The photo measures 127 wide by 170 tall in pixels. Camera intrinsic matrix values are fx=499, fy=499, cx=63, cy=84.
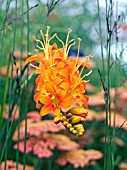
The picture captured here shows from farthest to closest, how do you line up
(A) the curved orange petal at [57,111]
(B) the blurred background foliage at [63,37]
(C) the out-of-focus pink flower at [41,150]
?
(B) the blurred background foliage at [63,37] → (C) the out-of-focus pink flower at [41,150] → (A) the curved orange petal at [57,111]

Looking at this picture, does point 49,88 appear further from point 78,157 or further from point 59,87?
point 78,157

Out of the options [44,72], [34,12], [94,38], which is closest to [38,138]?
[44,72]

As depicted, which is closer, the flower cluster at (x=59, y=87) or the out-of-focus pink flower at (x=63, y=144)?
the flower cluster at (x=59, y=87)

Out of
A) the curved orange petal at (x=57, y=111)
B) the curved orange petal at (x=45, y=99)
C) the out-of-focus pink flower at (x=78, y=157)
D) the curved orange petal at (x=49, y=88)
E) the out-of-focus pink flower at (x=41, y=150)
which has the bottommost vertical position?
the out-of-focus pink flower at (x=78, y=157)

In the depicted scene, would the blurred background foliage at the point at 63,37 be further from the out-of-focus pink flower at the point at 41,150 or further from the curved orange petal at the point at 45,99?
the curved orange petal at the point at 45,99

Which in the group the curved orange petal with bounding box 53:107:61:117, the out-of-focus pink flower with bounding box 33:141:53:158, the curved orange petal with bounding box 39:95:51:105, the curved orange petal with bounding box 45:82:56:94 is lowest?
the out-of-focus pink flower with bounding box 33:141:53:158

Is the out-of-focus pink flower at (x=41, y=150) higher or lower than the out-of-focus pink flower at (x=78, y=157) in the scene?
higher

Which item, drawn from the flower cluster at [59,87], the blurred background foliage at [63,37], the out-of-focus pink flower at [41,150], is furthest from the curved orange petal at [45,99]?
the blurred background foliage at [63,37]

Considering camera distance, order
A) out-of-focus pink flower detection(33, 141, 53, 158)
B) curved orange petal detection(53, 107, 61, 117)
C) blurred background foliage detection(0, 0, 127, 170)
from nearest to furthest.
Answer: curved orange petal detection(53, 107, 61, 117), out-of-focus pink flower detection(33, 141, 53, 158), blurred background foliage detection(0, 0, 127, 170)

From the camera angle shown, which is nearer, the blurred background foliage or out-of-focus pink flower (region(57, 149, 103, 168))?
out-of-focus pink flower (region(57, 149, 103, 168))

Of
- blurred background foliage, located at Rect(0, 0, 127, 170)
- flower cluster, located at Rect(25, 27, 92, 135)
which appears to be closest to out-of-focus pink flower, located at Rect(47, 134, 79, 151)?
blurred background foliage, located at Rect(0, 0, 127, 170)

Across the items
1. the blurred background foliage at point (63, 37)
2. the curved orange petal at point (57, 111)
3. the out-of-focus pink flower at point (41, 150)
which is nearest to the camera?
the curved orange petal at point (57, 111)

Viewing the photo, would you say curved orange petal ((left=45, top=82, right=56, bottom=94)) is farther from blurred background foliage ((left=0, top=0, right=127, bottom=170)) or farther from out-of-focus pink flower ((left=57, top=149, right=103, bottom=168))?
blurred background foliage ((left=0, top=0, right=127, bottom=170))
